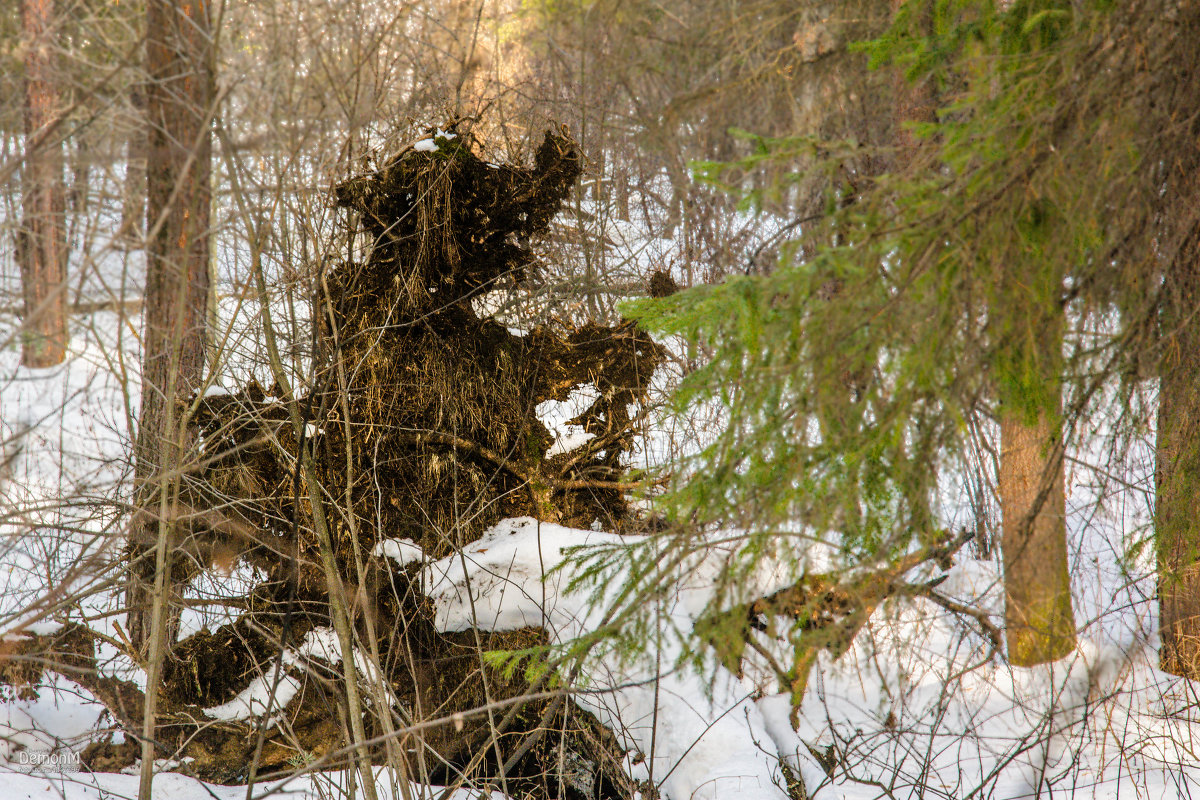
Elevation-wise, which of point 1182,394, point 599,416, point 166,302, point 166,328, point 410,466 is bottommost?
point 1182,394

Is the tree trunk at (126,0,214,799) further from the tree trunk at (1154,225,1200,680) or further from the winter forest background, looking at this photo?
the tree trunk at (1154,225,1200,680)

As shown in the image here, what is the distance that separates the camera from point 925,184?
263cm

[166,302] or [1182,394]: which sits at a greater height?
[166,302]

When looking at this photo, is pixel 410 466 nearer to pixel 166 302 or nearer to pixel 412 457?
pixel 412 457

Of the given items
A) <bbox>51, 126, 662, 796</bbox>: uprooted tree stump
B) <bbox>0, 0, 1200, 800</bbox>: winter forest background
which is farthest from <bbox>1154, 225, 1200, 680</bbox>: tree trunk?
<bbox>51, 126, 662, 796</bbox>: uprooted tree stump

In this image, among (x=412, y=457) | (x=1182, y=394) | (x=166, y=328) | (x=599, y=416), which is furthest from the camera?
(x=599, y=416)

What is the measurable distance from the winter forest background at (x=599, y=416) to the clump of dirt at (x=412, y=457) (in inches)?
1.5

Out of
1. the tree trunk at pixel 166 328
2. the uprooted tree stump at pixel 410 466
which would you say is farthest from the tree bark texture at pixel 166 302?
the uprooted tree stump at pixel 410 466

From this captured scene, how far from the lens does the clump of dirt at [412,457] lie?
20.3ft

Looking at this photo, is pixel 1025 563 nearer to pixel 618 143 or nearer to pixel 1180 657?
pixel 1180 657

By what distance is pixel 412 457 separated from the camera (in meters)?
6.43

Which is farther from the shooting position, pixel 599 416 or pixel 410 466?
pixel 599 416

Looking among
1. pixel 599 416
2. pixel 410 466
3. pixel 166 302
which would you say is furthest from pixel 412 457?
pixel 166 302

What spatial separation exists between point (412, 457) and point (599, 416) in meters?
1.68
